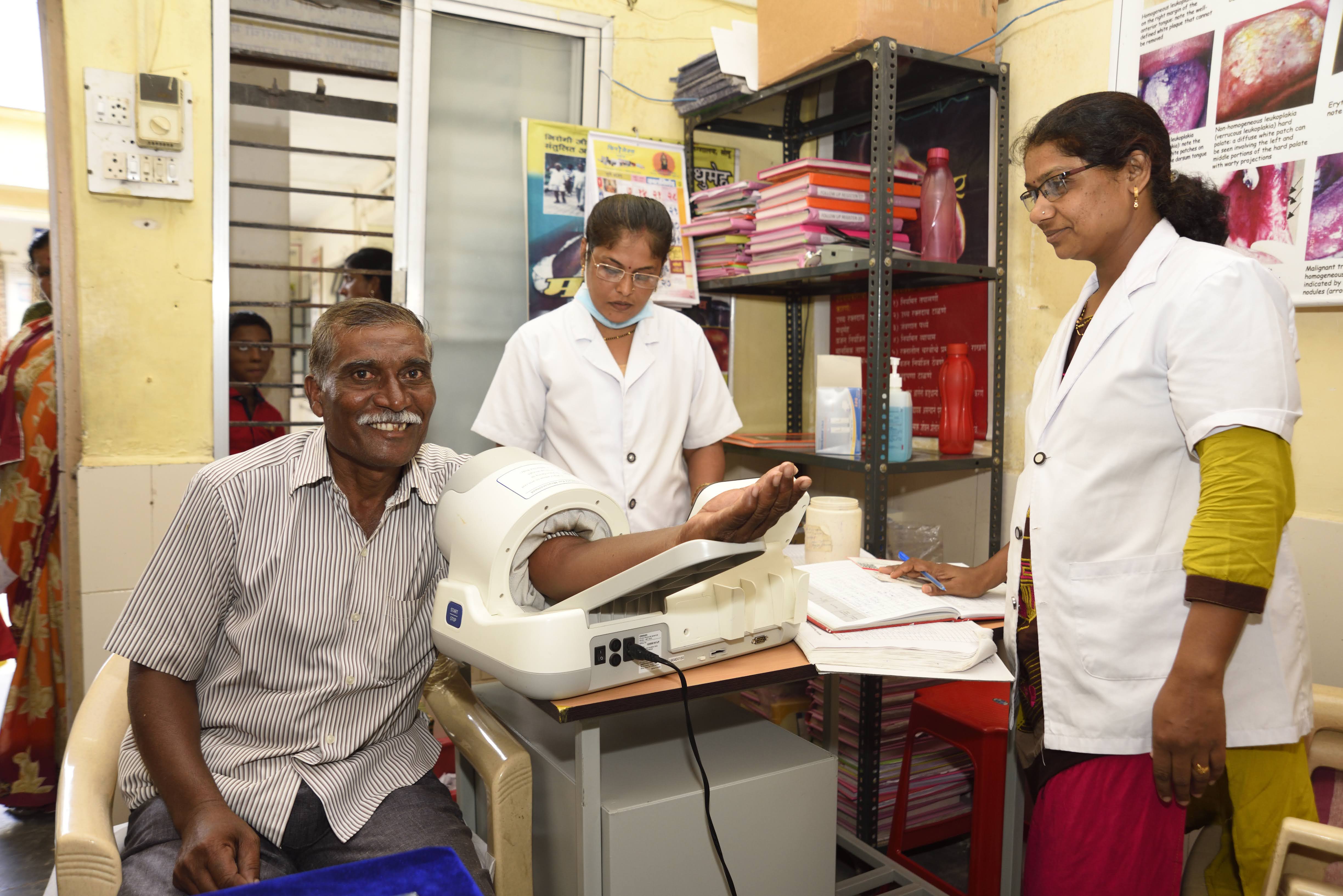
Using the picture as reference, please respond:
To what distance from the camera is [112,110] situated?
7.08 ft

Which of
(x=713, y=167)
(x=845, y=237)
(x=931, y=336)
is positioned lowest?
(x=931, y=336)

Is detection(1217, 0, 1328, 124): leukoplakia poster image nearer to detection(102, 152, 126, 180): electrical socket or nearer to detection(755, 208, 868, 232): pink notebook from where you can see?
detection(755, 208, 868, 232): pink notebook

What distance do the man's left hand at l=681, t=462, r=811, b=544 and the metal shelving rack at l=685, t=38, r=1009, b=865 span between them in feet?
3.48

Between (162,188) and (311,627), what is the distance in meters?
1.50

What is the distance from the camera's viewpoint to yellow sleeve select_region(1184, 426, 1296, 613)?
1.10 meters

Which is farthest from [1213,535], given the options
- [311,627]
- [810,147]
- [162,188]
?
[162,188]

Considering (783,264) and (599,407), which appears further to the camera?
(783,264)

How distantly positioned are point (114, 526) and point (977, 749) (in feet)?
7.16

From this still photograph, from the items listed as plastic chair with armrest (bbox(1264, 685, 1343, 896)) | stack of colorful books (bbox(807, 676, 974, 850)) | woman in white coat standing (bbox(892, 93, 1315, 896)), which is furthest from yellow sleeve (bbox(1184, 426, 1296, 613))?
stack of colorful books (bbox(807, 676, 974, 850))

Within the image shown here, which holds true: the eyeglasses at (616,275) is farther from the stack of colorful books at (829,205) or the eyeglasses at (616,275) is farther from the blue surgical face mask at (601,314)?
the stack of colorful books at (829,205)

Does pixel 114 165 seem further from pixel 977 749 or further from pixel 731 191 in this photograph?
pixel 977 749

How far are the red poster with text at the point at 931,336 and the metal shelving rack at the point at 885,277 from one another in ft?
0.14

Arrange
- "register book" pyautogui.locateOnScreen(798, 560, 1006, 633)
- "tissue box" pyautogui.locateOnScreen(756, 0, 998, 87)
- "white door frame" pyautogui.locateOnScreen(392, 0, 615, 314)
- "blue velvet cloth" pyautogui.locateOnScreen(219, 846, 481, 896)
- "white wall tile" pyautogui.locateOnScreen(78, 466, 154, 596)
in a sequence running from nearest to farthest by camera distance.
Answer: "blue velvet cloth" pyautogui.locateOnScreen(219, 846, 481, 896) → "register book" pyautogui.locateOnScreen(798, 560, 1006, 633) → "tissue box" pyautogui.locateOnScreen(756, 0, 998, 87) → "white wall tile" pyautogui.locateOnScreen(78, 466, 154, 596) → "white door frame" pyautogui.locateOnScreen(392, 0, 615, 314)

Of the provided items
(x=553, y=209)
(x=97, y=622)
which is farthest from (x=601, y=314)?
(x=97, y=622)
